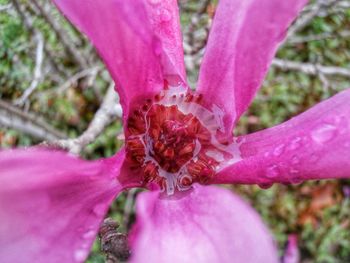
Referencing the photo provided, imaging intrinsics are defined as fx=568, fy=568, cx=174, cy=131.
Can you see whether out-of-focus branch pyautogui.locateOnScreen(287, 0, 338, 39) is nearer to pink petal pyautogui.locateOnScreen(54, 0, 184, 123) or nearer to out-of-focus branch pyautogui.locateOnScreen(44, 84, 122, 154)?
out-of-focus branch pyautogui.locateOnScreen(44, 84, 122, 154)

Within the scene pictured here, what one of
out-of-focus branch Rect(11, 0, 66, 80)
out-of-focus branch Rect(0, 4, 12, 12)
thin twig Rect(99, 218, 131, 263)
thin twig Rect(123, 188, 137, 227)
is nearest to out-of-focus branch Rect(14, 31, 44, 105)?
out-of-focus branch Rect(11, 0, 66, 80)

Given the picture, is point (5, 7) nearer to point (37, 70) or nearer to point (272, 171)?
point (37, 70)

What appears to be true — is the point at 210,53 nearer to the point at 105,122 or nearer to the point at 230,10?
the point at 230,10

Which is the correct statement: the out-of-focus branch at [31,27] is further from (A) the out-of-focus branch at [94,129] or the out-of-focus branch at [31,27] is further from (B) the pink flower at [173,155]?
(B) the pink flower at [173,155]

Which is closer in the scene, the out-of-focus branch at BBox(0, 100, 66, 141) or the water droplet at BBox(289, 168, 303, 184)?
the water droplet at BBox(289, 168, 303, 184)

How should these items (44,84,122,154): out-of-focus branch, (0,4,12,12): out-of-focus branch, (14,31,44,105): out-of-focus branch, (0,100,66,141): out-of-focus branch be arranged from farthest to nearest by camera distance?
(0,100,66,141): out-of-focus branch, (14,31,44,105): out-of-focus branch, (0,4,12,12): out-of-focus branch, (44,84,122,154): out-of-focus branch

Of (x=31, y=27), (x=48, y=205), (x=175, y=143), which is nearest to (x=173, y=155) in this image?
(x=175, y=143)

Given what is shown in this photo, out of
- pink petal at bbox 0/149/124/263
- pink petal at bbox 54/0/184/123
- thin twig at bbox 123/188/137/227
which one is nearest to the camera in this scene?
pink petal at bbox 0/149/124/263
